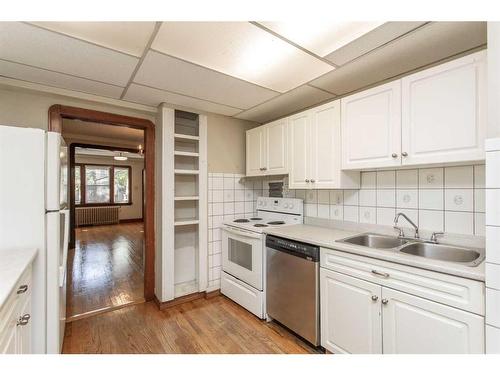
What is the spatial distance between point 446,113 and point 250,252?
1848mm

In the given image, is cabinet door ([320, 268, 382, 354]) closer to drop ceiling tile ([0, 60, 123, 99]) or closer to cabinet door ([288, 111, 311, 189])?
cabinet door ([288, 111, 311, 189])

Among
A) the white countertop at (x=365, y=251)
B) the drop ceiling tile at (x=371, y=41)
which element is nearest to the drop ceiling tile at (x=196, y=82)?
the drop ceiling tile at (x=371, y=41)

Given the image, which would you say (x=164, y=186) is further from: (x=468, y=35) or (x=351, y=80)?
(x=468, y=35)

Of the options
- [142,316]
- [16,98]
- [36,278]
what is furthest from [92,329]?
[16,98]

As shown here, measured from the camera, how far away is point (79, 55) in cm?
154

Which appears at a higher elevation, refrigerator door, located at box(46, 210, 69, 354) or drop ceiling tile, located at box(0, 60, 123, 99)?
drop ceiling tile, located at box(0, 60, 123, 99)

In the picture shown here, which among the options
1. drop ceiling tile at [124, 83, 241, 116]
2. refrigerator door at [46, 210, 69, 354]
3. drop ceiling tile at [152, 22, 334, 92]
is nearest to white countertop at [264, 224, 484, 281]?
drop ceiling tile at [152, 22, 334, 92]

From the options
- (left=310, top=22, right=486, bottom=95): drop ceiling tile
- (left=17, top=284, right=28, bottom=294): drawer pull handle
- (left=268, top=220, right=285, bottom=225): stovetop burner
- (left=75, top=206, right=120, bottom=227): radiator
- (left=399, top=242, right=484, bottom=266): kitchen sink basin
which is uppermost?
(left=310, top=22, right=486, bottom=95): drop ceiling tile

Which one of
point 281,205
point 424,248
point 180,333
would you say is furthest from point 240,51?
point 180,333

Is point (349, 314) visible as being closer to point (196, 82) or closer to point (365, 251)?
point (365, 251)

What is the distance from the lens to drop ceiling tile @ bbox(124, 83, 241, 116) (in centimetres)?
214

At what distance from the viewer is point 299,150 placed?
2299 mm

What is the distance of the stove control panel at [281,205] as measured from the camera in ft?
8.56
